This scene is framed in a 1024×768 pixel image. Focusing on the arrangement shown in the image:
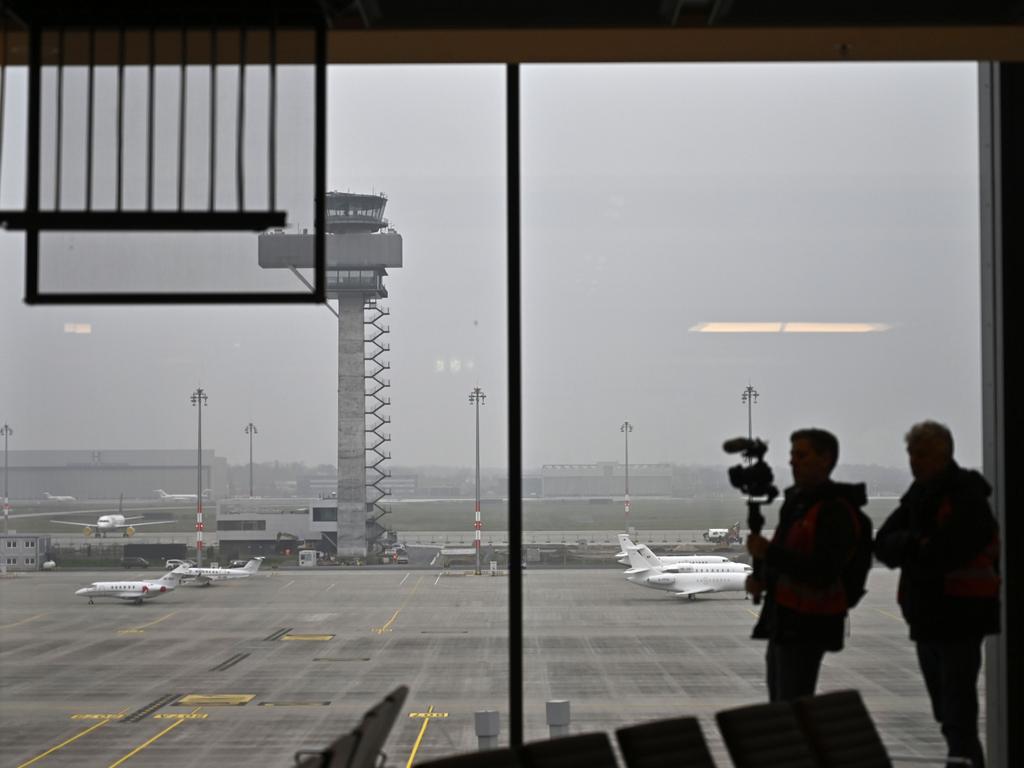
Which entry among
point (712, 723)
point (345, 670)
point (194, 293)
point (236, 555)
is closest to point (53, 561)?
point (236, 555)

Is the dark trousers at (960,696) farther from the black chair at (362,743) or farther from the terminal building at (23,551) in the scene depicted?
the terminal building at (23,551)

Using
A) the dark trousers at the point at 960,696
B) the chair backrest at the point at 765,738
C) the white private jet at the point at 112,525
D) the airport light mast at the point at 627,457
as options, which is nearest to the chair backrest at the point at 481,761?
the chair backrest at the point at 765,738

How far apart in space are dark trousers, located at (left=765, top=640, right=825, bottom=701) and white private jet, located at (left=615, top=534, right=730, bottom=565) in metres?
0.85

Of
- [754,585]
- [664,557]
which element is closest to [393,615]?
[664,557]

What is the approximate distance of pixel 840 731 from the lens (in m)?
2.71

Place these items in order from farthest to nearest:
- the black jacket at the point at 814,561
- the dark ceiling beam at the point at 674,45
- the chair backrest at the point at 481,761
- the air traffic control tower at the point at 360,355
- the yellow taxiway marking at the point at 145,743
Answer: the air traffic control tower at the point at 360,355 < the yellow taxiway marking at the point at 145,743 < the dark ceiling beam at the point at 674,45 < the black jacket at the point at 814,561 < the chair backrest at the point at 481,761

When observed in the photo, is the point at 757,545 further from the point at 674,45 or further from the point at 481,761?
the point at 674,45

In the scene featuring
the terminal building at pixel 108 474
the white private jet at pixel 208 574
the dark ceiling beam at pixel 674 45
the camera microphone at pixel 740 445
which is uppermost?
the dark ceiling beam at pixel 674 45

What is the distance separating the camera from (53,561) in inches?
162

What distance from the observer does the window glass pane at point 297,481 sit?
13.2 ft

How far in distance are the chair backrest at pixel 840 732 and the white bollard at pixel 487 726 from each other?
64.4 inches

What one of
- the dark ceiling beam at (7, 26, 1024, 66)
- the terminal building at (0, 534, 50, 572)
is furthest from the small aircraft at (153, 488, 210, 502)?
the dark ceiling beam at (7, 26, 1024, 66)

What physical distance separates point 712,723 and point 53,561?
2.70 m

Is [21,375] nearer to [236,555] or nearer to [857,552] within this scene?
[236,555]
